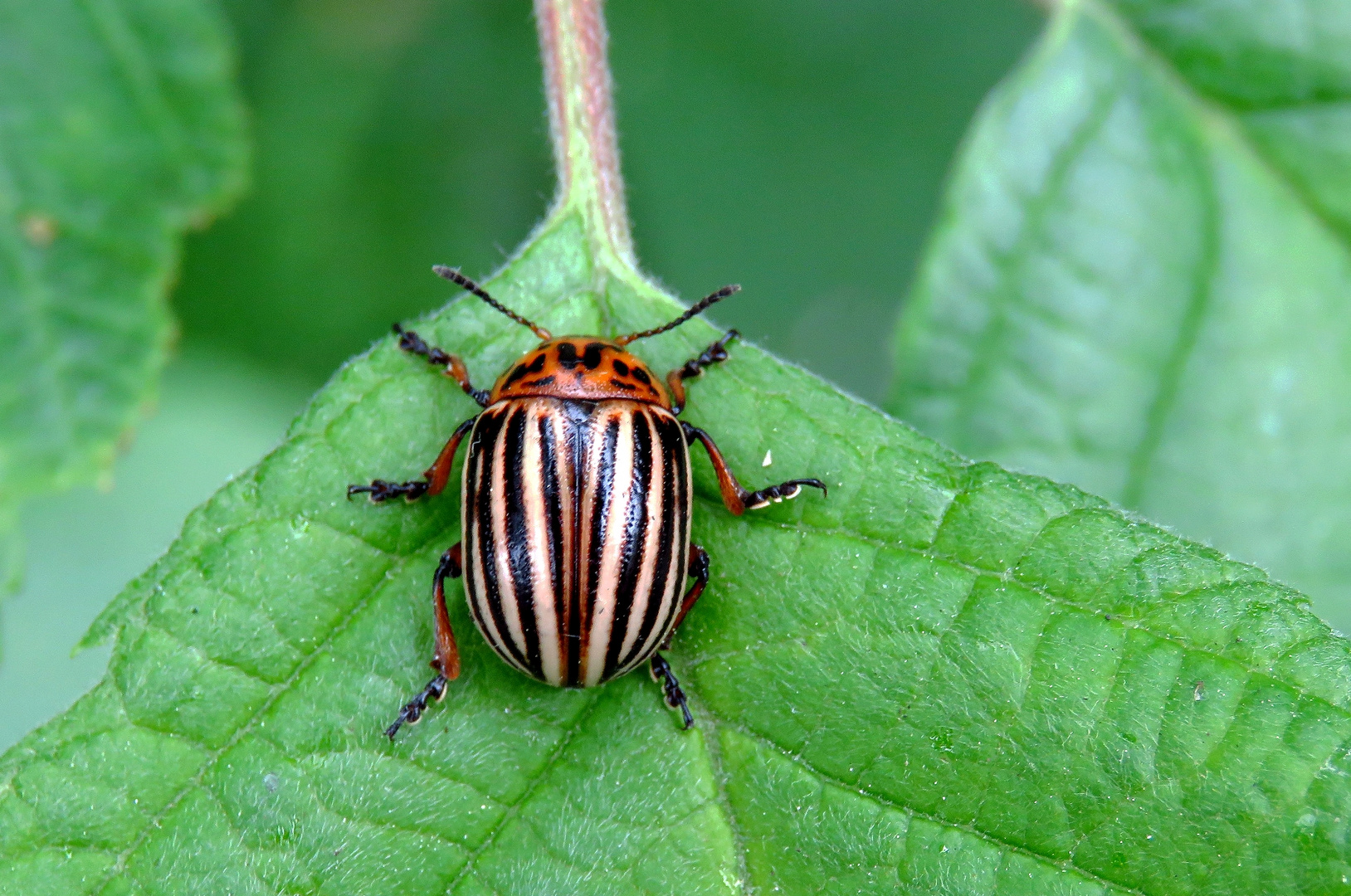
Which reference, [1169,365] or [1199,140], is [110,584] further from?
[1199,140]

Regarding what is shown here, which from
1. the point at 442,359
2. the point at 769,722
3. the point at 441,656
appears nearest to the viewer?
the point at 769,722

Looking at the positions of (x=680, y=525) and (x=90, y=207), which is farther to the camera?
(x=90, y=207)

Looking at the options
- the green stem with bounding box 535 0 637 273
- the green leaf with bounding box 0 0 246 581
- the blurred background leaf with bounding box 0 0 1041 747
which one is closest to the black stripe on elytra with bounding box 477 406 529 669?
the green stem with bounding box 535 0 637 273

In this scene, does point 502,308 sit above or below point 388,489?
above

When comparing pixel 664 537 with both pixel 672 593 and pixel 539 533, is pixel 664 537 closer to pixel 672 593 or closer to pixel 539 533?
pixel 672 593

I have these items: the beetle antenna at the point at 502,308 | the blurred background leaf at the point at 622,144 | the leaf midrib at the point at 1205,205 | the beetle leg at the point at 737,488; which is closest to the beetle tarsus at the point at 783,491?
the beetle leg at the point at 737,488

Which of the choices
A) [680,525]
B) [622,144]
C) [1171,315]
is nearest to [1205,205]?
[1171,315]

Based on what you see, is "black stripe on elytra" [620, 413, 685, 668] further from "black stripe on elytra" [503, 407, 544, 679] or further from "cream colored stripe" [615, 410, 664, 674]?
"black stripe on elytra" [503, 407, 544, 679]

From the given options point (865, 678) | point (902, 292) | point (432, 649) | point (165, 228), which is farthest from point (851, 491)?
point (902, 292)

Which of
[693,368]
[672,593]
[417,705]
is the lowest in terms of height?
[417,705]
